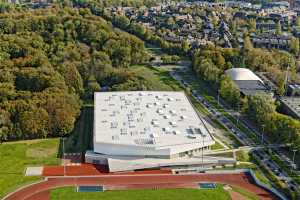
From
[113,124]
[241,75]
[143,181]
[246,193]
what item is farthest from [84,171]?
[241,75]

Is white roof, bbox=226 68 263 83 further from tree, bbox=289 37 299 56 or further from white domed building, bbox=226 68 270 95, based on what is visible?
tree, bbox=289 37 299 56

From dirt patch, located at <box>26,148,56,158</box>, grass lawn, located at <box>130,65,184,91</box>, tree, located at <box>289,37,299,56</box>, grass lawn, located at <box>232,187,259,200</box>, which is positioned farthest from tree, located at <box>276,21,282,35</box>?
dirt patch, located at <box>26,148,56,158</box>

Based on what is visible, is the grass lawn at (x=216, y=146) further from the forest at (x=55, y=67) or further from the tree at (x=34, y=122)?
the tree at (x=34, y=122)

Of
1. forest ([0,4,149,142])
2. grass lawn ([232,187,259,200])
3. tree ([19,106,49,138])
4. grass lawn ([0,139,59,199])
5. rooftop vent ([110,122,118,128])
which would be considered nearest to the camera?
grass lawn ([232,187,259,200])

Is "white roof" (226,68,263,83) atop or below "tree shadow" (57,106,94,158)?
atop

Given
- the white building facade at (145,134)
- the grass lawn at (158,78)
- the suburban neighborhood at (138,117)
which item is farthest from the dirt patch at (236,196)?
the grass lawn at (158,78)
